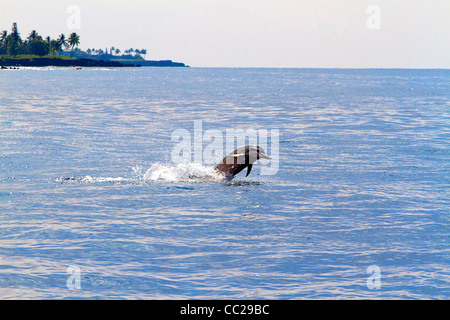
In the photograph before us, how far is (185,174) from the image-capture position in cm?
2216

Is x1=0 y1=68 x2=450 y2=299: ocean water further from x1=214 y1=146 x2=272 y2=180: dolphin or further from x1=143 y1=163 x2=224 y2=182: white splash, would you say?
x1=214 y1=146 x2=272 y2=180: dolphin

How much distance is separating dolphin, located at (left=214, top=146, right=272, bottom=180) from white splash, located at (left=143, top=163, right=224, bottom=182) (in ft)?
1.18

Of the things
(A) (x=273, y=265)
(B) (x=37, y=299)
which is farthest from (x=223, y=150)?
(B) (x=37, y=299)

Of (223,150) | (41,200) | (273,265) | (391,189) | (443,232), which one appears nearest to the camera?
(273,265)

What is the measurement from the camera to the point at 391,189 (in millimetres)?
20312

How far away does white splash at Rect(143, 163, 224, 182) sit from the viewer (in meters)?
21.3

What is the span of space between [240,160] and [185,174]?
10.2 ft

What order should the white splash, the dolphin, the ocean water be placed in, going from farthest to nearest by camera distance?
the white splash → the dolphin → the ocean water

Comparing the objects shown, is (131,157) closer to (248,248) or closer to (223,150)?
(223,150)

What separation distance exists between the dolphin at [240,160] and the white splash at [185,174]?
0.36m

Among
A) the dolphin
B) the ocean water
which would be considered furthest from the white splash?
the dolphin

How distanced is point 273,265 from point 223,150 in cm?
2004

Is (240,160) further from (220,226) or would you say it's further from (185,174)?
(220,226)

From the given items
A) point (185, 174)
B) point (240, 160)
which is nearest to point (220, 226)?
point (240, 160)
